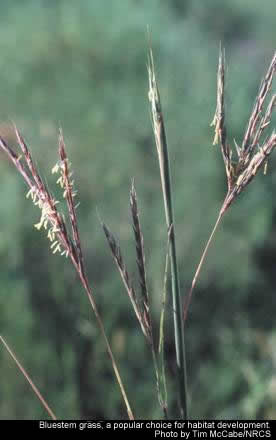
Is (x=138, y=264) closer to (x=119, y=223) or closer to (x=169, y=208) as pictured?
(x=169, y=208)

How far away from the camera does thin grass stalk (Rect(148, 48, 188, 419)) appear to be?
979 millimetres

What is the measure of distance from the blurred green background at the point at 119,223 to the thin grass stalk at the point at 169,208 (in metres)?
2.88

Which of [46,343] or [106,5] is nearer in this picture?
[46,343]

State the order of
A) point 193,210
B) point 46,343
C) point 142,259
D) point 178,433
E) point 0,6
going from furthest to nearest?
point 0,6, point 193,210, point 46,343, point 178,433, point 142,259

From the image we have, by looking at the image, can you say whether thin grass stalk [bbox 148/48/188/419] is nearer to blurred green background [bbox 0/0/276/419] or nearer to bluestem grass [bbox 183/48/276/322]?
bluestem grass [bbox 183/48/276/322]

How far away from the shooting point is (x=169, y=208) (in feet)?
3.31

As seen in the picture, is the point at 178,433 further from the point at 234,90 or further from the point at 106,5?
the point at 106,5

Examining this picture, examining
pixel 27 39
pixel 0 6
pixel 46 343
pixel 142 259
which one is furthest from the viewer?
pixel 0 6

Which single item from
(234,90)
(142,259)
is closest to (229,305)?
(234,90)

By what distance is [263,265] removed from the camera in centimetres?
554

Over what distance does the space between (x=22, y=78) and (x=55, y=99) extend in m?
0.31

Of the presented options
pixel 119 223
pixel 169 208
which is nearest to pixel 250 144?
pixel 169 208
